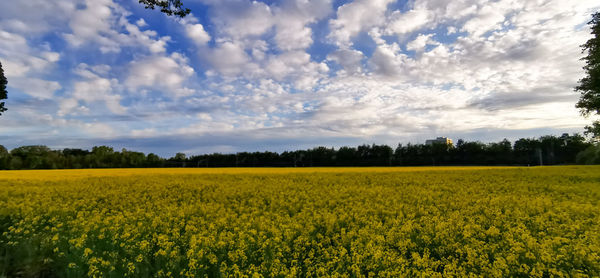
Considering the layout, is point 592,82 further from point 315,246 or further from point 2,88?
point 2,88

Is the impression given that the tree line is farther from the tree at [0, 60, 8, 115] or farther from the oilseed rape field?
the oilseed rape field

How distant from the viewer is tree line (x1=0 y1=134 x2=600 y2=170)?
185ft

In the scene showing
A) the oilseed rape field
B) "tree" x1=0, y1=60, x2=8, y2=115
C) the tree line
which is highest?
"tree" x1=0, y1=60, x2=8, y2=115

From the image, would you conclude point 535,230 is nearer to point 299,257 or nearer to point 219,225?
point 299,257

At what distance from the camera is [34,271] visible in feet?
20.8

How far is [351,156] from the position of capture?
231 feet

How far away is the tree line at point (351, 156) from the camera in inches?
2224

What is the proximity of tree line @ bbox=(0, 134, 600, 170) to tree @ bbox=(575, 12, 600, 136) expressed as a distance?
2842cm

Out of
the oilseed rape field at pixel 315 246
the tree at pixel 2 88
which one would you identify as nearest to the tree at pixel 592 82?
the oilseed rape field at pixel 315 246

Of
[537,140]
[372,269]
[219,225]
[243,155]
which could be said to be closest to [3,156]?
[243,155]

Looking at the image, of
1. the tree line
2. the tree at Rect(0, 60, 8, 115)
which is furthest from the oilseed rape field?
the tree line

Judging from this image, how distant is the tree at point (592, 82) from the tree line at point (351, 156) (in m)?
28.4

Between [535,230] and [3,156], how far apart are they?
69902 millimetres

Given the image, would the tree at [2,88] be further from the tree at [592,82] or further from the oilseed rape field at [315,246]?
the tree at [592,82]
